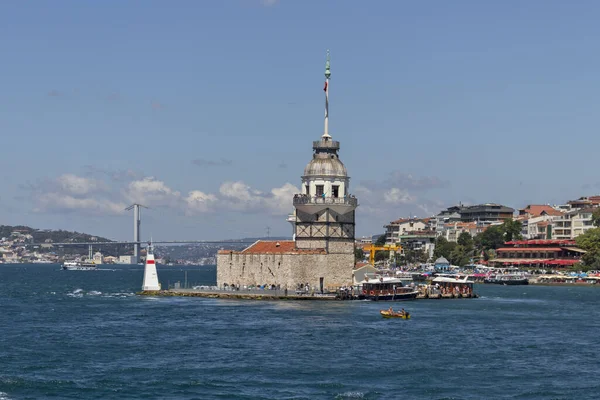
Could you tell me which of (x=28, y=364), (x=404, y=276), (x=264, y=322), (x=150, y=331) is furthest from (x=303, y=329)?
(x=404, y=276)

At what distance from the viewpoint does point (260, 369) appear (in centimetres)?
5450

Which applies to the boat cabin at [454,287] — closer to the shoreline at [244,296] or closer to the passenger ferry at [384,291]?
the shoreline at [244,296]

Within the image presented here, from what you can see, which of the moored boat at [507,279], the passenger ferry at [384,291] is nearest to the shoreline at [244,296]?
the passenger ferry at [384,291]

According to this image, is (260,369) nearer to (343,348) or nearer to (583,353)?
(343,348)

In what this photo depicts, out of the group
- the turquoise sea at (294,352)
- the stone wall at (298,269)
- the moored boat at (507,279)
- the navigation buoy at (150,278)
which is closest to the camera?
the turquoise sea at (294,352)

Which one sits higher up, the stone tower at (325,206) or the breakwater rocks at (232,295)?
the stone tower at (325,206)

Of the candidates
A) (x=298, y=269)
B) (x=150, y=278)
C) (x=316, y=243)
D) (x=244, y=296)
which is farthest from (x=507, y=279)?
(x=244, y=296)

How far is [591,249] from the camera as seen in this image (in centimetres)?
18038

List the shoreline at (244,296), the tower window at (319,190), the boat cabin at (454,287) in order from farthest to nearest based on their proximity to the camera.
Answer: the boat cabin at (454,287), the tower window at (319,190), the shoreline at (244,296)

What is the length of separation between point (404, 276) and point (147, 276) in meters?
84.8

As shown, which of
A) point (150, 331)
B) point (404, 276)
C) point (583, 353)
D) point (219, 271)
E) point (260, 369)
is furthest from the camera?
point (404, 276)

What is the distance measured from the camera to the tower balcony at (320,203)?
339 ft

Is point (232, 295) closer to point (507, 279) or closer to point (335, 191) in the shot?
point (335, 191)

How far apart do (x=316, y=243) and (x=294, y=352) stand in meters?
43.2
